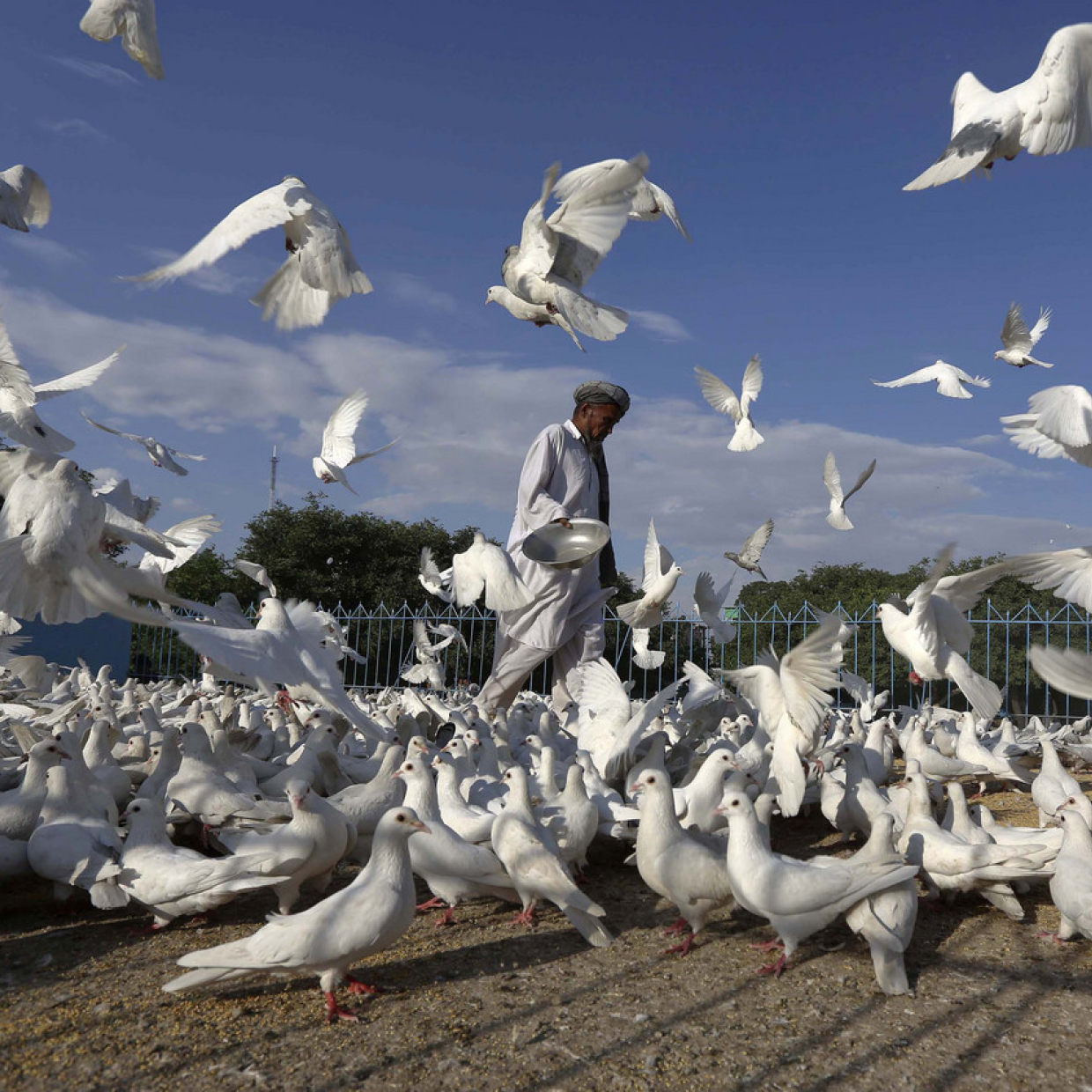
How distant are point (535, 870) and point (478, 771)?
2.42m

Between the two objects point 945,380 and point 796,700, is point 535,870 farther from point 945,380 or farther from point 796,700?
point 945,380

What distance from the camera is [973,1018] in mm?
3074

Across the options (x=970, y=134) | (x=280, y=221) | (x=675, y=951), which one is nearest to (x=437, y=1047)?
(x=675, y=951)

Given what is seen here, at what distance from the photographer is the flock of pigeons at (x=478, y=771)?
3.17m

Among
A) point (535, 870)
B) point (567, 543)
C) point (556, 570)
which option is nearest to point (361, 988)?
point (535, 870)

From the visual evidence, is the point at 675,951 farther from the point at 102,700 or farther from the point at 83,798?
the point at 102,700

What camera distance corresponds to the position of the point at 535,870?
3.87 m

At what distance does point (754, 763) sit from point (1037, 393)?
302cm

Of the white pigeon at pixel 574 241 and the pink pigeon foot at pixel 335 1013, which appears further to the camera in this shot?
the white pigeon at pixel 574 241

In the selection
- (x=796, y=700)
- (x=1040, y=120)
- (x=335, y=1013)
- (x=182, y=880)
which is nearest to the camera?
(x=335, y=1013)

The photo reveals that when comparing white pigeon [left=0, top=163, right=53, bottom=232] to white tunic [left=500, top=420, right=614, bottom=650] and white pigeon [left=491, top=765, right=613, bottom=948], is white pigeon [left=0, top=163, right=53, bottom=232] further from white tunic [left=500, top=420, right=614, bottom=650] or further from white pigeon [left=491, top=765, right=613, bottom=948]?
white tunic [left=500, top=420, right=614, bottom=650]

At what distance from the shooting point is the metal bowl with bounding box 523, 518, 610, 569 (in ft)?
21.5

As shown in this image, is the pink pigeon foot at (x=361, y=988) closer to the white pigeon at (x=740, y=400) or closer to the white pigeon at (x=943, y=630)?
the white pigeon at (x=943, y=630)

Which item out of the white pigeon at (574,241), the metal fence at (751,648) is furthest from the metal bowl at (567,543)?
the metal fence at (751,648)
